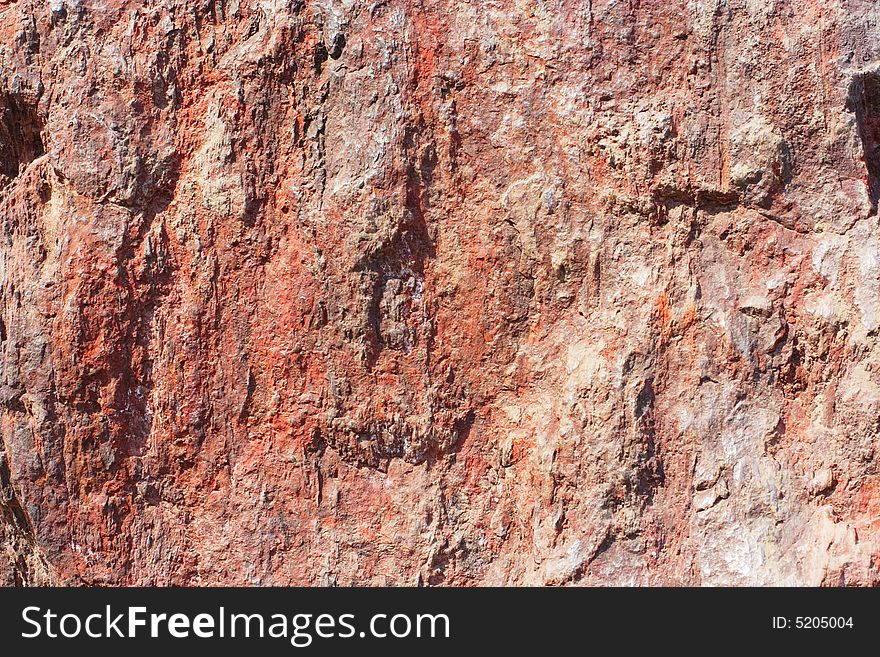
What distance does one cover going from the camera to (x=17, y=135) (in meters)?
2.83

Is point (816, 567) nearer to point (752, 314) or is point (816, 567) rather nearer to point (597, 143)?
point (752, 314)

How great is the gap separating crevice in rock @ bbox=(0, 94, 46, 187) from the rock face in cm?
2

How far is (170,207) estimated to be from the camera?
2711mm

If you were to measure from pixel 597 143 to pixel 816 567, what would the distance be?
63.6 inches

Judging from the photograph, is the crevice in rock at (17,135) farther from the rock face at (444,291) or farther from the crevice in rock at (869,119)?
the crevice in rock at (869,119)

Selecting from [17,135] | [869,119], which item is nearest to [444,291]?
[869,119]

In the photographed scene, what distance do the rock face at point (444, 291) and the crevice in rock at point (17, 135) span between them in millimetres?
17

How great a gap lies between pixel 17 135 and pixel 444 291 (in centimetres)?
171

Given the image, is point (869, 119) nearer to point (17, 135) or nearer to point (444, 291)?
point (444, 291)

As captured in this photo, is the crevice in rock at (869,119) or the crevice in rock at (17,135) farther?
the crevice in rock at (17,135)

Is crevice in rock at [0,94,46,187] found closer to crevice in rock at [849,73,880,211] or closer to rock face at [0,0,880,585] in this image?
rock face at [0,0,880,585]

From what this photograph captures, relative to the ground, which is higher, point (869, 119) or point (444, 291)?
point (869, 119)

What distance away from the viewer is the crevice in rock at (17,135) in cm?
275

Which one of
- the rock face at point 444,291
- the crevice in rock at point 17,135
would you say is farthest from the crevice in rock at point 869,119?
the crevice in rock at point 17,135
